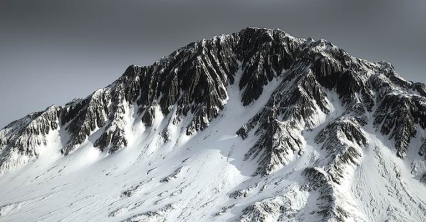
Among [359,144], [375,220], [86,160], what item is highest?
[86,160]

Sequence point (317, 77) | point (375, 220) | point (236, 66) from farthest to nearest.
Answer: point (236, 66)
point (317, 77)
point (375, 220)

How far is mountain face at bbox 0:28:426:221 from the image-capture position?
277 ft

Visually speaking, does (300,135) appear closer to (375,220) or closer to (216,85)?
(375,220)

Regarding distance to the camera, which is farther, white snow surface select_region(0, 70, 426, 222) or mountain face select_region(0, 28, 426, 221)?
mountain face select_region(0, 28, 426, 221)

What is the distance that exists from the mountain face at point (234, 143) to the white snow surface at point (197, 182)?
0.45m

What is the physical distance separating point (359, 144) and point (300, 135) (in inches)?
732

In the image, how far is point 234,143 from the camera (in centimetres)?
11406

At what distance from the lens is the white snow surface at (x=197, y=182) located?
80.5 m

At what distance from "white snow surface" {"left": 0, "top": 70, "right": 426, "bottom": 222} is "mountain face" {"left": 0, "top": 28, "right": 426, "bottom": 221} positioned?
1.49 feet

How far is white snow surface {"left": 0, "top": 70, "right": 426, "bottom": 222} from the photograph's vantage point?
80.5 meters

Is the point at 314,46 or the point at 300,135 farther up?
the point at 314,46

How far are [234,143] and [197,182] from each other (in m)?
22.2

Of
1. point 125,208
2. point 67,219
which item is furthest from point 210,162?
point 67,219

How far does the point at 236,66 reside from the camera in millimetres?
153375
